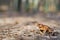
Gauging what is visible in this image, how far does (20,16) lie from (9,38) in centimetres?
60

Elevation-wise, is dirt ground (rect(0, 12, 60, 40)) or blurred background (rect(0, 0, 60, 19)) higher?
blurred background (rect(0, 0, 60, 19))

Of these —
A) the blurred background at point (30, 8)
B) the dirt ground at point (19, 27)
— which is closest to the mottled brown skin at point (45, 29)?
the dirt ground at point (19, 27)

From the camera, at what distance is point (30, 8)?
1.73m

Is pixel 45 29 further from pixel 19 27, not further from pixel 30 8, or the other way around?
pixel 30 8

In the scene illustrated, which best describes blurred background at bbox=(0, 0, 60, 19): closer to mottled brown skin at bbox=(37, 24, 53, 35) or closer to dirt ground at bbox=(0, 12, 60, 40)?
dirt ground at bbox=(0, 12, 60, 40)

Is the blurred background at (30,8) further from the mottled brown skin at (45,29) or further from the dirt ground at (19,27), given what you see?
the mottled brown skin at (45,29)

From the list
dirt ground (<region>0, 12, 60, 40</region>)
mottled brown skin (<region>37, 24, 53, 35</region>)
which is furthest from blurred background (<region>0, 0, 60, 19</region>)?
mottled brown skin (<region>37, 24, 53, 35</region>)

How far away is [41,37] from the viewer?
3.90 ft

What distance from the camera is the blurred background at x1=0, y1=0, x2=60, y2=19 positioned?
172 centimetres

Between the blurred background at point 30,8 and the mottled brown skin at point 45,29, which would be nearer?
the mottled brown skin at point 45,29

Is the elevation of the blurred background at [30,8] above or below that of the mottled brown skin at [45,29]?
above

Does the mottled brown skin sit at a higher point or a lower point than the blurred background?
lower

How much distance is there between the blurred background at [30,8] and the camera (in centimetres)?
172

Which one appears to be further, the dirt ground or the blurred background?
the blurred background
